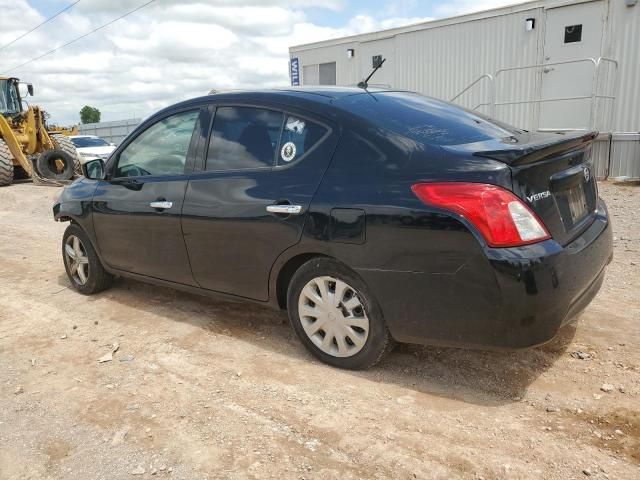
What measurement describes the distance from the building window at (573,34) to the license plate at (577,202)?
8.55 meters

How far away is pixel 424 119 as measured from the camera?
10.6ft

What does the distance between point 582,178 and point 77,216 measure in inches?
157

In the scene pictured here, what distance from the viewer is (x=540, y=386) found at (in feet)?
9.77

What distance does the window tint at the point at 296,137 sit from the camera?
321 cm

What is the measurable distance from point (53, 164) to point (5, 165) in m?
1.27

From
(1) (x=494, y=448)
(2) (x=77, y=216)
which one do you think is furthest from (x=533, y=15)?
(1) (x=494, y=448)

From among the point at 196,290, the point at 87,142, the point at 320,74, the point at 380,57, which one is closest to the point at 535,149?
the point at 196,290

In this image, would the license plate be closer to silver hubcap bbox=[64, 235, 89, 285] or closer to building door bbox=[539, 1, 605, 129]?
silver hubcap bbox=[64, 235, 89, 285]

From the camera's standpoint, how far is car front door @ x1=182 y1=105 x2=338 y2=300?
125 inches

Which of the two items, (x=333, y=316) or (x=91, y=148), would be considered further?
(x=91, y=148)

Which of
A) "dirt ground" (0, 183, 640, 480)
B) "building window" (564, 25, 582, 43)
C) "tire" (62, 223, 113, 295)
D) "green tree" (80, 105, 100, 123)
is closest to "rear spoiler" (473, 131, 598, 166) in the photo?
"dirt ground" (0, 183, 640, 480)

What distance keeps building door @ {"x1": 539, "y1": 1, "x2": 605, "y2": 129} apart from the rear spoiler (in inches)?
317

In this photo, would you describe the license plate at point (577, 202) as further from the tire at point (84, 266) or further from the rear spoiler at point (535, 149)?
the tire at point (84, 266)

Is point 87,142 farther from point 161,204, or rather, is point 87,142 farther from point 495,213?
point 495,213
